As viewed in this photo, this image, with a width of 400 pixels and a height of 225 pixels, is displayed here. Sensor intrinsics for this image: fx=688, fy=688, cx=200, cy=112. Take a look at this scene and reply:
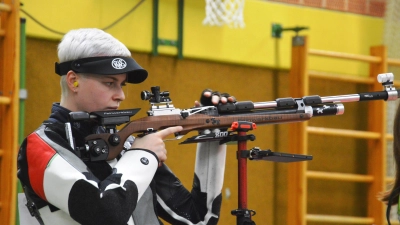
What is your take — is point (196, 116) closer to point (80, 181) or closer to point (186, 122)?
point (186, 122)

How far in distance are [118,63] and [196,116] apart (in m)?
0.34

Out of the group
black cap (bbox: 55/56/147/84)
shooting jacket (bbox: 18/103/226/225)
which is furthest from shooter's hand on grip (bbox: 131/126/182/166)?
black cap (bbox: 55/56/147/84)

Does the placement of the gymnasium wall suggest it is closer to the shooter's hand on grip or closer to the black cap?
the black cap

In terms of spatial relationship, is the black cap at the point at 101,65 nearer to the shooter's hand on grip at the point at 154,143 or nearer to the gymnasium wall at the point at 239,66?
the shooter's hand on grip at the point at 154,143

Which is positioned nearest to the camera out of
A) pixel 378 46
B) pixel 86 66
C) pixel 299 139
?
pixel 86 66

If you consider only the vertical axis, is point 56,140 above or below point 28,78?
below

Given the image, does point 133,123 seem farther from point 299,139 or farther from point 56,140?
point 299,139

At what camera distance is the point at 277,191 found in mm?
4578

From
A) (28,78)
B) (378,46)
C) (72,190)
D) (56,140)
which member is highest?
(378,46)

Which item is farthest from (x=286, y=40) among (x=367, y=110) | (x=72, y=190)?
(x=72, y=190)

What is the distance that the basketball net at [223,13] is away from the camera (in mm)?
4090

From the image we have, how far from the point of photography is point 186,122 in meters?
2.34

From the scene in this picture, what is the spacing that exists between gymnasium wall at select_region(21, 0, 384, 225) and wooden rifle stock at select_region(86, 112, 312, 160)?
58.7 inches

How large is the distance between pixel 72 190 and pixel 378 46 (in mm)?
3241
